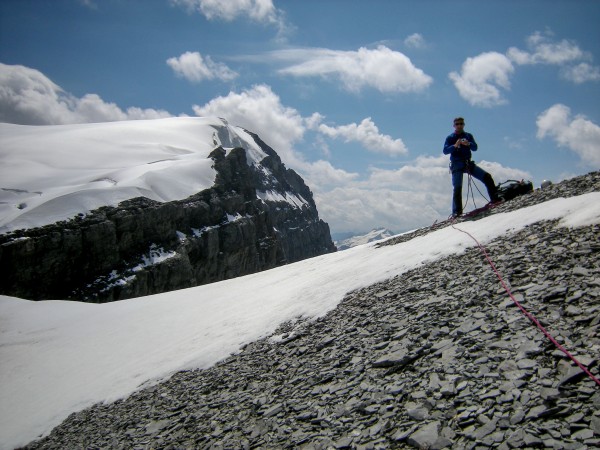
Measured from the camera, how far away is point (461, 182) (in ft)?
51.3

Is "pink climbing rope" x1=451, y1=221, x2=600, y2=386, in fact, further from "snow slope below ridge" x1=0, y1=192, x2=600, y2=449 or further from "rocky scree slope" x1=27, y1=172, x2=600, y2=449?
"snow slope below ridge" x1=0, y1=192, x2=600, y2=449

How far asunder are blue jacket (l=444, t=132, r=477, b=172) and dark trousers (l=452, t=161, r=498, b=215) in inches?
9.3

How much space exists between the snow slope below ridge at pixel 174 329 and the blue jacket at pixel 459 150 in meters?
2.74

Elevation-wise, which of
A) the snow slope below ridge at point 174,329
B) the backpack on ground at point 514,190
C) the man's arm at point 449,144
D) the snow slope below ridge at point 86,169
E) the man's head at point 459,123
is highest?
the snow slope below ridge at point 86,169

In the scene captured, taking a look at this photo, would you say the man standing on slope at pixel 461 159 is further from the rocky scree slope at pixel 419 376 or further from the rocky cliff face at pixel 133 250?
the rocky cliff face at pixel 133 250

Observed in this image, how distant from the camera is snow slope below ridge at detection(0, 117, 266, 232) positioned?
7825 cm

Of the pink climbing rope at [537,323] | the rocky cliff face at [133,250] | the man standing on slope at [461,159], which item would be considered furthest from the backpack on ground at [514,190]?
the rocky cliff face at [133,250]

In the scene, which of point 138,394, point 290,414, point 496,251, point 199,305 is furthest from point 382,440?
point 199,305

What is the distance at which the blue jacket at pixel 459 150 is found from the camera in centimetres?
1499

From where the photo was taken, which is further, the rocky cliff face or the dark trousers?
the rocky cliff face

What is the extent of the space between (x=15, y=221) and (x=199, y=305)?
72663 mm

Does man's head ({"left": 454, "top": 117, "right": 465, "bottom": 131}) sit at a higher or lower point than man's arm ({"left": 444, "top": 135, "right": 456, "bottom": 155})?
higher

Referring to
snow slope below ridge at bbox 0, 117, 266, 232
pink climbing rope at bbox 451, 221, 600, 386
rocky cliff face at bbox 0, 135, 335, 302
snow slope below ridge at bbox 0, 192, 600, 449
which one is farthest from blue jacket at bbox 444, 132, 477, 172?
snow slope below ridge at bbox 0, 117, 266, 232

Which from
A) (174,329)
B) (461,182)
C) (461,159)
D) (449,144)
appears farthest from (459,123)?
(174,329)
